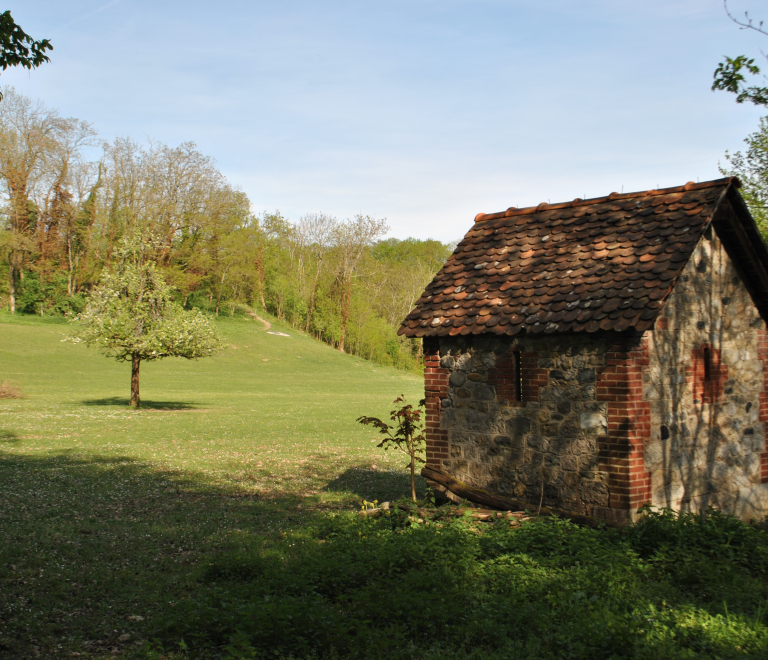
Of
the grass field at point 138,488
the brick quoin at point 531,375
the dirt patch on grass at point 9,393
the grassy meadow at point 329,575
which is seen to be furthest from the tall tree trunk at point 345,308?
the brick quoin at point 531,375

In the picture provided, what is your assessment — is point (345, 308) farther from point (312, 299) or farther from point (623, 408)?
point (623, 408)

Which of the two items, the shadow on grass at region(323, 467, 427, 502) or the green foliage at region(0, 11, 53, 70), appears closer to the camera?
the green foliage at region(0, 11, 53, 70)

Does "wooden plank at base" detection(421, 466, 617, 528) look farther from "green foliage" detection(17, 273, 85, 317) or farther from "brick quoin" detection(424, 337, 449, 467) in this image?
"green foliage" detection(17, 273, 85, 317)

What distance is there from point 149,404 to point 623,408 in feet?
87.3

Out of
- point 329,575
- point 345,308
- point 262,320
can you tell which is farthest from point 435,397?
point 262,320

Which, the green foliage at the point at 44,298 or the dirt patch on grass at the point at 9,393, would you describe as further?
the green foliage at the point at 44,298

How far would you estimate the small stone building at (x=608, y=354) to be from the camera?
8.95 metres

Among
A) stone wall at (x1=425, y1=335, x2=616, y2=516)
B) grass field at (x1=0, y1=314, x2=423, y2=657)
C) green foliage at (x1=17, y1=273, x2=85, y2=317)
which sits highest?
green foliage at (x1=17, y1=273, x2=85, y2=317)

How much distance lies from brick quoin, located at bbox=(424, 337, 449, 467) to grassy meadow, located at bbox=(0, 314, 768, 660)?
3.93ft

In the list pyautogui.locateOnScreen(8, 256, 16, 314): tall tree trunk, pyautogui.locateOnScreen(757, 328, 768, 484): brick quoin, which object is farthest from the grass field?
pyautogui.locateOnScreen(8, 256, 16, 314): tall tree trunk

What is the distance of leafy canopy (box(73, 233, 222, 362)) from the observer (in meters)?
27.1

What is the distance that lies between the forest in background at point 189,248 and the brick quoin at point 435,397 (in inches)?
1666

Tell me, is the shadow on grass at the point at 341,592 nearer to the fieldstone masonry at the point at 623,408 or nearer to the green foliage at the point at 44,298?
the fieldstone masonry at the point at 623,408

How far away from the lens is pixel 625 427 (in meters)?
8.76
